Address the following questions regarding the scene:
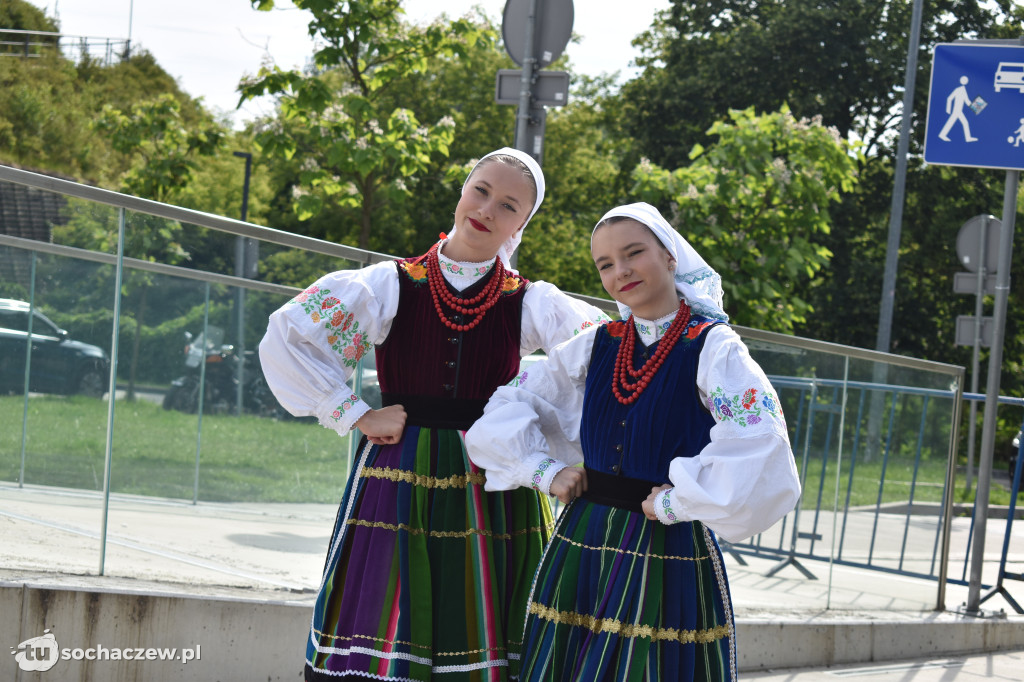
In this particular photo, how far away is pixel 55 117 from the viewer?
2825 cm

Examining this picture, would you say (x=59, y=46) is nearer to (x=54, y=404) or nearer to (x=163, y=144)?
(x=163, y=144)

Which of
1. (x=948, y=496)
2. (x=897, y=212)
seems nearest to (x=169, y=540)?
(x=948, y=496)

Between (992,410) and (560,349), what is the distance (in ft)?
15.9

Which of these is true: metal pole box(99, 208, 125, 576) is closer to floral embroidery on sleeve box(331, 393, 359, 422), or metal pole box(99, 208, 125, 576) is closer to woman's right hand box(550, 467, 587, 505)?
floral embroidery on sleeve box(331, 393, 359, 422)

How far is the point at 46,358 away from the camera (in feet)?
12.2

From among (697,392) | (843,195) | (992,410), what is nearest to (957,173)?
(843,195)

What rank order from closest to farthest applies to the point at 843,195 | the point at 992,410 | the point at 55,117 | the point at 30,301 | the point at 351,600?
the point at 351,600 → the point at 30,301 → the point at 992,410 → the point at 843,195 → the point at 55,117

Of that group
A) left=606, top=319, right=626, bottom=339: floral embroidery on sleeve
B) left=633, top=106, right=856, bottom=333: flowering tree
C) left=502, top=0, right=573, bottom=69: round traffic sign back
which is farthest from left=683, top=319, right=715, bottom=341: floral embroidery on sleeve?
left=633, top=106, right=856, bottom=333: flowering tree

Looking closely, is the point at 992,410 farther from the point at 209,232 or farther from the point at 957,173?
the point at 957,173

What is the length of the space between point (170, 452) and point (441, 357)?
1901mm

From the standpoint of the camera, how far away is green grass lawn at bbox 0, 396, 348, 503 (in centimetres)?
377

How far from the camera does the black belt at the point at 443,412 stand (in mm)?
2828

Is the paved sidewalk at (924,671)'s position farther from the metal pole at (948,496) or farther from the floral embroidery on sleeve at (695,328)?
the floral embroidery on sleeve at (695,328)

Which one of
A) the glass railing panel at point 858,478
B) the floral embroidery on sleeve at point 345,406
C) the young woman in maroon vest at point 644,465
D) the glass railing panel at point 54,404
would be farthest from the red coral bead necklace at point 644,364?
the glass railing panel at point 858,478
